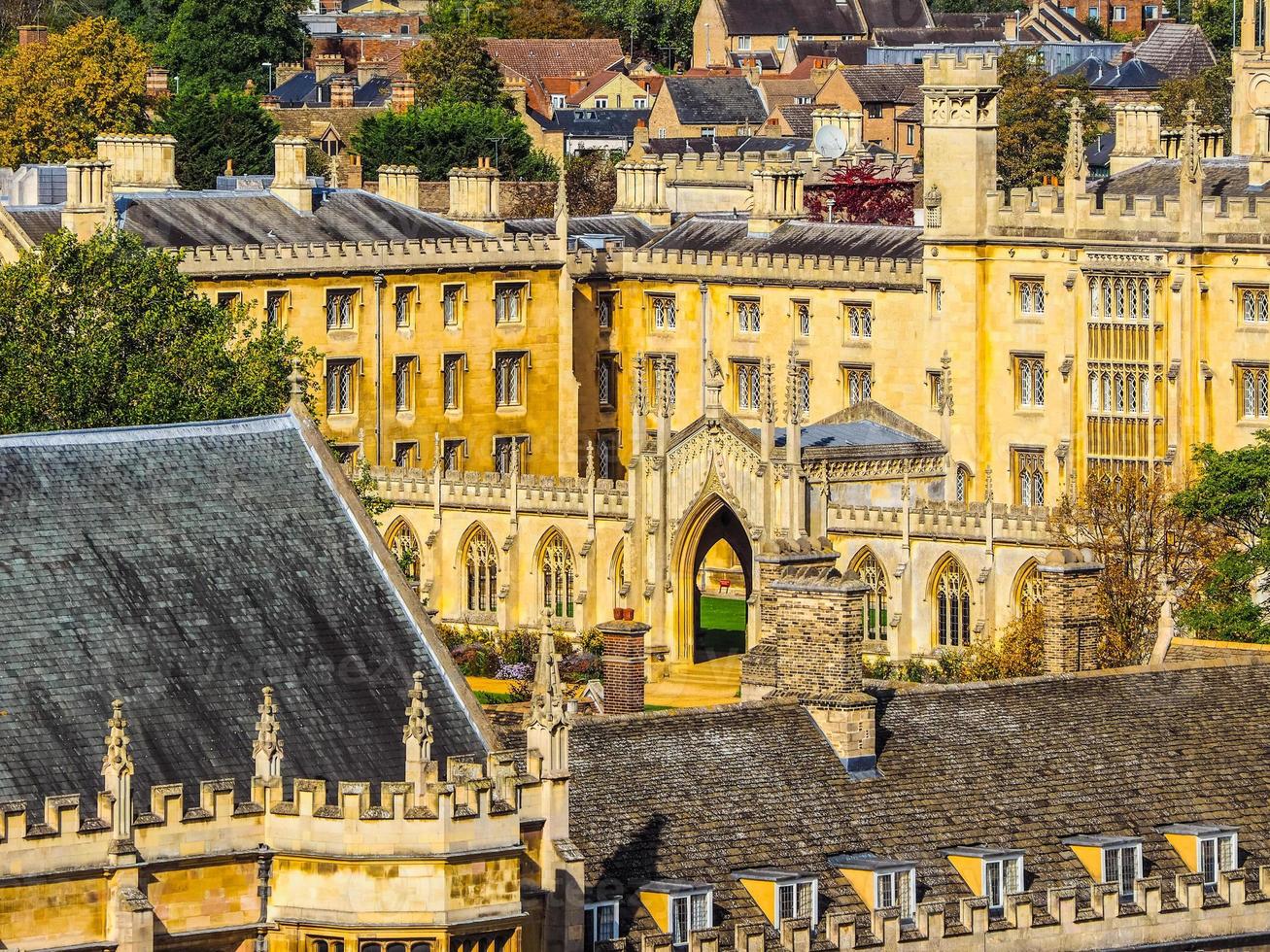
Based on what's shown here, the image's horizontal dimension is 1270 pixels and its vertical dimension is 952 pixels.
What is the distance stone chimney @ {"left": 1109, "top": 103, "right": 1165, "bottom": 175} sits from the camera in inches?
5044

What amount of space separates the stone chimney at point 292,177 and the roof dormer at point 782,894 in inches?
2863

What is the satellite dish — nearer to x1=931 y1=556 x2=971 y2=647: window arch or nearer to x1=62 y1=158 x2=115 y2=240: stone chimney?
x1=62 y1=158 x2=115 y2=240: stone chimney

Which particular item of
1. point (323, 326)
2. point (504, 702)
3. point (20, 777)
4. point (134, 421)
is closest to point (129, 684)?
point (20, 777)

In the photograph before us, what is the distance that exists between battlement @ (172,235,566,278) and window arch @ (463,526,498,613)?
10.9 metres

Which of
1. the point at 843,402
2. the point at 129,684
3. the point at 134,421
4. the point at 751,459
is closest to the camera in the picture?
the point at 129,684

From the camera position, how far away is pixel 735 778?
55.2 meters

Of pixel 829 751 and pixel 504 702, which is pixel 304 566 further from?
pixel 504 702

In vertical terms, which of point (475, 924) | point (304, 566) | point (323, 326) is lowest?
point (475, 924)

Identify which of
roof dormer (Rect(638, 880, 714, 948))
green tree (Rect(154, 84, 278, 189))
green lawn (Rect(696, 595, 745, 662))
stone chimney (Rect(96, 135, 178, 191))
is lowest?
roof dormer (Rect(638, 880, 714, 948))

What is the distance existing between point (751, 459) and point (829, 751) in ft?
149

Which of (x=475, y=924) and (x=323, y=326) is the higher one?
(x=323, y=326)

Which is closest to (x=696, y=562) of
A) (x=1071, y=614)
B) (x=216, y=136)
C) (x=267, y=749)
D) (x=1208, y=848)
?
(x=1071, y=614)

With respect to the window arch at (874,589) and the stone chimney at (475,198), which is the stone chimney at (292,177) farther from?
the window arch at (874,589)

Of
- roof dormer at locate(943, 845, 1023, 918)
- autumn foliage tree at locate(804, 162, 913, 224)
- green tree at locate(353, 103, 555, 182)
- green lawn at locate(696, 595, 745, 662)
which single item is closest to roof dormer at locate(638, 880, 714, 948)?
roof dormer at locate(943, 845, 1023, 918)
